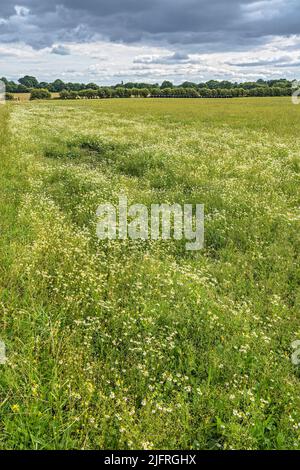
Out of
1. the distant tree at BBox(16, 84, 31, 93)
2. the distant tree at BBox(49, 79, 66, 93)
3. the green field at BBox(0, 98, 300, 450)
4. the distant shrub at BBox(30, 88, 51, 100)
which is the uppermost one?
the distant tree at BBox(49, 79, 66, 93)

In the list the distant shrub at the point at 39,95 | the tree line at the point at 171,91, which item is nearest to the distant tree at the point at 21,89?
the tree line at the point at 171,91

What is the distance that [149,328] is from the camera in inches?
201

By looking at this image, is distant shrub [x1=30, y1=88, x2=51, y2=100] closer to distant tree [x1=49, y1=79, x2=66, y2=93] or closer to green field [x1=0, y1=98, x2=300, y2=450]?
distant tree [x1=49, y1=79, x2=66, y2=93]

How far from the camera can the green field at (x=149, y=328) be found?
3664 mm

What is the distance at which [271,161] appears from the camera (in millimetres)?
15945

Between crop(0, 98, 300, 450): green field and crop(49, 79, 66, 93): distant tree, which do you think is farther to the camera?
crop(49, 79, 66, 93): distant tree

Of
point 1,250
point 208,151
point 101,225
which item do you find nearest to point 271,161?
point 208,151

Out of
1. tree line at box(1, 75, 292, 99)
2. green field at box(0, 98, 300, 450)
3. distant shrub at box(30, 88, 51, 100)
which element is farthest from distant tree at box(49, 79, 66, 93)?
green field at box(0, 98, 300, 450)

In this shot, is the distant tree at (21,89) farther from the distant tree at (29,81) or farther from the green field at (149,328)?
the green field at (149,328)

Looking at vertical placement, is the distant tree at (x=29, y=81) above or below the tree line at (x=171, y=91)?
above

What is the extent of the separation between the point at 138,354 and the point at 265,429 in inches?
68.7

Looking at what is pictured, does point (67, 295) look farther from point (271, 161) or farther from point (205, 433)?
point (271, 161)

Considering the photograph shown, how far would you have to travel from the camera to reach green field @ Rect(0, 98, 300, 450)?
366 centimetres

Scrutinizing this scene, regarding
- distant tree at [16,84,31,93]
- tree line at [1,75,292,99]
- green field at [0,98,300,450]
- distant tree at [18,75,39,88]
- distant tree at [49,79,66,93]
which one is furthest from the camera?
distant tree at [18,75,39,88]
